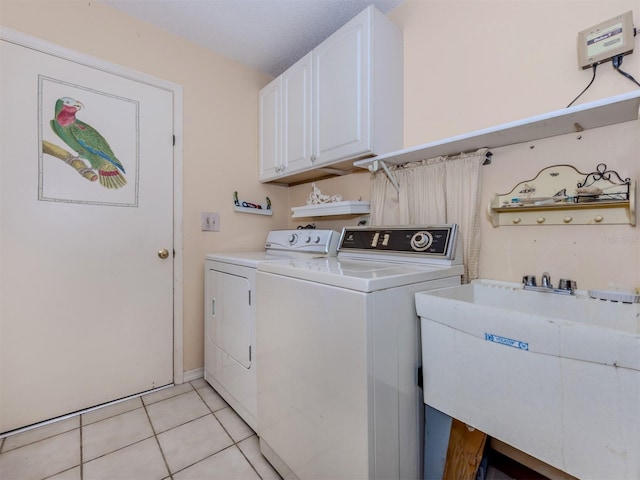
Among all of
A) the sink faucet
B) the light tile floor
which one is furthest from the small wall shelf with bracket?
the sink faucet

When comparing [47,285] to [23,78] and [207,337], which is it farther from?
[23,78]

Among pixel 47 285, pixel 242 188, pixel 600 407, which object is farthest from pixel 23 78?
pixel 600 407

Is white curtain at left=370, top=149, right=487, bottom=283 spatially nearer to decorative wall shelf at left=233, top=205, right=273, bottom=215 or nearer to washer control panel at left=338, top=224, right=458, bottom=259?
washer control panel at left=338, top=224, right=458, bottom=259

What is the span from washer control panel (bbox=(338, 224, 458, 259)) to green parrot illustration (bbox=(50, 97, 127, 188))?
152 cm

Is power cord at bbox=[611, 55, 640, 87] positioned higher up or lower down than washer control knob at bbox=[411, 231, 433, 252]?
higher up

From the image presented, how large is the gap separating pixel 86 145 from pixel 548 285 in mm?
2540

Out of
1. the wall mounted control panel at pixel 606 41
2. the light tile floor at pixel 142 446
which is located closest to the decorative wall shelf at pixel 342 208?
the wall mounted control panel at pixel 606 41

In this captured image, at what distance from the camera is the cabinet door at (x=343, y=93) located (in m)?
1.62

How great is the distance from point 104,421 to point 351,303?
176 cm

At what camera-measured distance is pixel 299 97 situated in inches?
80.6

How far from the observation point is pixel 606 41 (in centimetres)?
107

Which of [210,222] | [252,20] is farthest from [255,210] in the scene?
[252,20]

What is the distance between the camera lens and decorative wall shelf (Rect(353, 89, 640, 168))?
97 cm

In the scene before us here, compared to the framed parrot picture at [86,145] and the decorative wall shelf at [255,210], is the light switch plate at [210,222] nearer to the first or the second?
the decorative wall shelf at [255,210]
